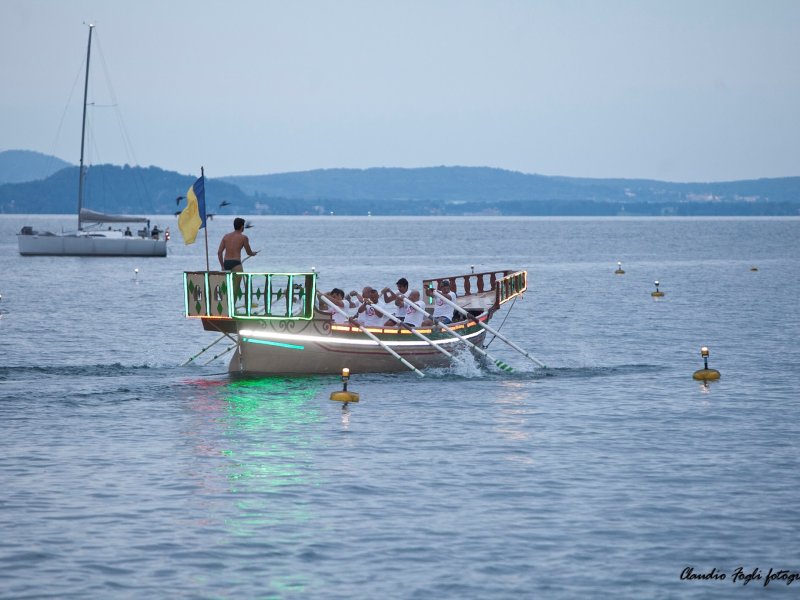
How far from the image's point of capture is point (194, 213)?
3108 centimetres

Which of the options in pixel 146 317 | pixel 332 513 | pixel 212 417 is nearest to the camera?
pixel 332 513

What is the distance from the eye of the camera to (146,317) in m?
59.9

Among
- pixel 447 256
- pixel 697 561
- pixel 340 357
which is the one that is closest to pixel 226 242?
pixel 340 357

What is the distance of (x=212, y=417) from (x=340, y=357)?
569 centimetres

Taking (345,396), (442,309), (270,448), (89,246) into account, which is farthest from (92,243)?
(270,448)

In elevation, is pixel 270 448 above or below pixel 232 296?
below

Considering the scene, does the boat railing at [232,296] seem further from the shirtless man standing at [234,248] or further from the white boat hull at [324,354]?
the white boat hull at [324,354]

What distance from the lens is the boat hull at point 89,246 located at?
116m

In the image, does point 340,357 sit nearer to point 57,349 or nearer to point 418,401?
point 418,401

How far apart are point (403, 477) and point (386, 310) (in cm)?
1214

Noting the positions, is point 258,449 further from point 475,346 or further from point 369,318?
point 475,346

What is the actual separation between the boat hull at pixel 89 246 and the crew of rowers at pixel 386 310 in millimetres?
85504

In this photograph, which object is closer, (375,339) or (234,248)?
(234,248)

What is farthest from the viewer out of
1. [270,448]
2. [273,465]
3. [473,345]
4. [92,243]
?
[92,243]
